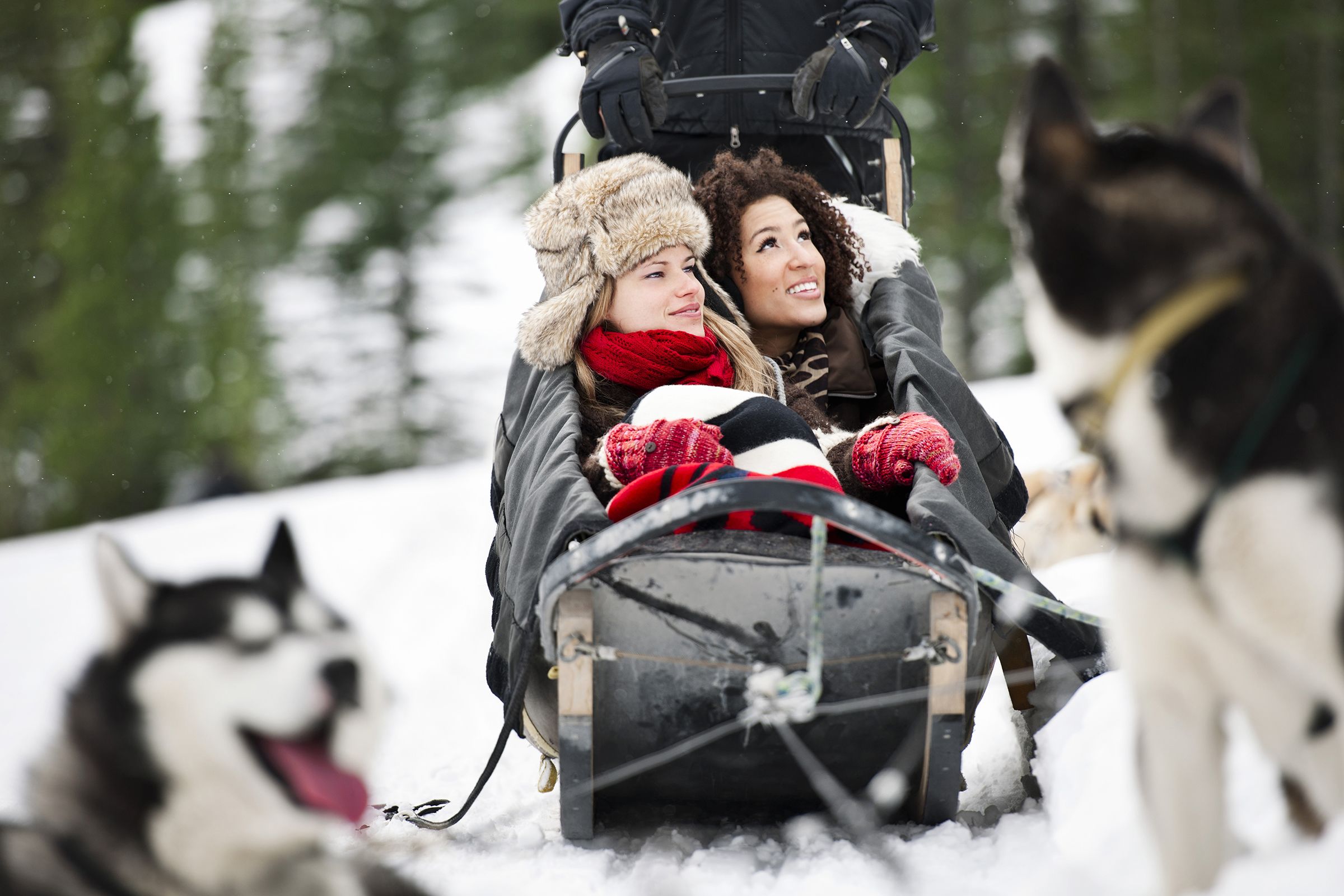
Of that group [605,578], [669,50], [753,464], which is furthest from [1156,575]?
[669,50]

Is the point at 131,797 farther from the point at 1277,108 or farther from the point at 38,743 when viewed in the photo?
the point at 1277,108

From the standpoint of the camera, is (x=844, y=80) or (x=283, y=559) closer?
(x=283, y=559)

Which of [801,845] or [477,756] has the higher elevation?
[801,845]

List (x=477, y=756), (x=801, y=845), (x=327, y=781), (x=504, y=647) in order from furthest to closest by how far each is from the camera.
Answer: (x=477, y=756)
(x=504, y=647)
(x=801, y=845)
(x=327, y=781)

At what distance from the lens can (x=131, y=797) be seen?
2.16 ft

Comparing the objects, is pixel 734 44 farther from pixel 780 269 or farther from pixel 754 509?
pixel 754 509

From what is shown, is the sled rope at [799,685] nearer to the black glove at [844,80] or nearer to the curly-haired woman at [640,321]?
the curly-haired woman at [640,321]

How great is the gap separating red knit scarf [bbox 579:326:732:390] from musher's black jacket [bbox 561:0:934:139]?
0.84 m

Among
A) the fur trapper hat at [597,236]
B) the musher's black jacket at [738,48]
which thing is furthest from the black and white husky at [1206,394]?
the musher's black jacket at [738,48]

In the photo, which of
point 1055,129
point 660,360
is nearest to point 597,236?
point 660,360

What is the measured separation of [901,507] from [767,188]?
0.89 metres

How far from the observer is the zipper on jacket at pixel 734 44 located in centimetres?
277

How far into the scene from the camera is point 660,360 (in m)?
2.17

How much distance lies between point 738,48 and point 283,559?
2.37 meters
